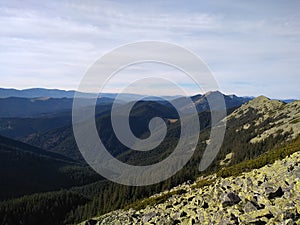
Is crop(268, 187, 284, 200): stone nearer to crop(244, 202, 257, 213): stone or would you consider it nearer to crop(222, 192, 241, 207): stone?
crop(244, 202, 257, 213): stone

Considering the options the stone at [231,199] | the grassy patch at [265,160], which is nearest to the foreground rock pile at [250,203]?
the stone at [231,199]

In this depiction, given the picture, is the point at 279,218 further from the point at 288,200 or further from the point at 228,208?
the point at 228,208

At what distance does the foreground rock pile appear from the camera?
28.7 meters

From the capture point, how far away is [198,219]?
36281 millimetres

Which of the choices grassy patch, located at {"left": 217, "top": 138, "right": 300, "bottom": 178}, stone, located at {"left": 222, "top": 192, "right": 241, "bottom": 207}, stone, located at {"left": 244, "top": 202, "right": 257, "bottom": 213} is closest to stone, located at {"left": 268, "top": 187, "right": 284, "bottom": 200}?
stone, located at {"left": 244, "top": 202, "right": 257, "bottom": 213}

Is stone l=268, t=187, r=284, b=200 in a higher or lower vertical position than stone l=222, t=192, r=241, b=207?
higher

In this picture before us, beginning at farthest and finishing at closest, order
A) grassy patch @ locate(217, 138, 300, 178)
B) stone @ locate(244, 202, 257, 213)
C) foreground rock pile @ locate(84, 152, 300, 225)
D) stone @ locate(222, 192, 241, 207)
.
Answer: grassy patch @ locate(217, 138, 300, 178) → stone @ locate(222, 192, 241, 207) → stone @ locate(244, 202, 257, 213) → foreground rock pile @ locate(84, 152, 300, 225)

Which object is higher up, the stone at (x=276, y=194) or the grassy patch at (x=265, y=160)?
the stone at (x=276, y=194)

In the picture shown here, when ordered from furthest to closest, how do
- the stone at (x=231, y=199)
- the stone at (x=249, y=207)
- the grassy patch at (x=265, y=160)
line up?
the grassy patch at (x=265, y=160) < the stone at (x=231, y=199) < the stone at (x=249, y=207)

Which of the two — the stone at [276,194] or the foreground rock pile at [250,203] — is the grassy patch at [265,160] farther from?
the stone at [276,194]

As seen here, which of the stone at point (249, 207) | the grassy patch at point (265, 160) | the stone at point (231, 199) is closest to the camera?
the stone at point (249, 207)

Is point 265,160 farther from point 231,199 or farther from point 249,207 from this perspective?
point 249,207

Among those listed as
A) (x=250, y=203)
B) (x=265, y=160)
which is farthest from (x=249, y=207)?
(x=265, y=160)

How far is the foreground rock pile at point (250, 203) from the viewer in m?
28.7
